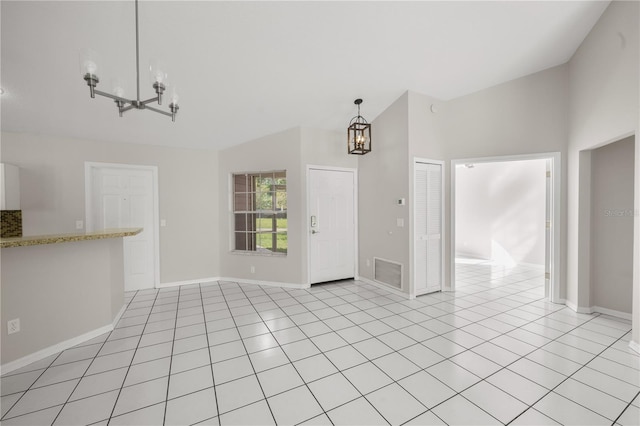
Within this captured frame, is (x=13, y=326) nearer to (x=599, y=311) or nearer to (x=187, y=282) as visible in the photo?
(x=187, y=282)

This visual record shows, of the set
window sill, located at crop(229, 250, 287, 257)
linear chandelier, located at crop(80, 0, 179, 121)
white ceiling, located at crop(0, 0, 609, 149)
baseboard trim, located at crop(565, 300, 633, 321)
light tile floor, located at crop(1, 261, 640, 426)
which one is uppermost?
white ceiling, located at crop(0, 0, 609, 149)

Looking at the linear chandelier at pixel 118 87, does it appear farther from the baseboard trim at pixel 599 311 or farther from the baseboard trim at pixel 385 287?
the baseboard trim at pixel 599 311

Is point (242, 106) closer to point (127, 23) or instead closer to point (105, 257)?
point (127, 23)

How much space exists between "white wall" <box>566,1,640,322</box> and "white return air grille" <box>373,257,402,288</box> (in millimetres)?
2201

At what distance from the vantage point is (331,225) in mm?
4734

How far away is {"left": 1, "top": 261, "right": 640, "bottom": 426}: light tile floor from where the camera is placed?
1.71 metres

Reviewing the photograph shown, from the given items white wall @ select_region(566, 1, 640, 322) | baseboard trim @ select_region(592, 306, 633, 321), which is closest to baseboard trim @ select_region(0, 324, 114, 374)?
white wall @ select_region(566, 1, 640, 322)

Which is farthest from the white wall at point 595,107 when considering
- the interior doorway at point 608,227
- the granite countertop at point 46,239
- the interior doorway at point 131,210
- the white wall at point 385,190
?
the interior doorway at point 131,210

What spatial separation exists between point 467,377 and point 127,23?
158 inches

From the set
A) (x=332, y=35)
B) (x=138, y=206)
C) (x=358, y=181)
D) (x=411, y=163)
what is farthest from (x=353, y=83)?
(x=138, y=206)

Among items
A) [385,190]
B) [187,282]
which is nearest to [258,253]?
[187,282]

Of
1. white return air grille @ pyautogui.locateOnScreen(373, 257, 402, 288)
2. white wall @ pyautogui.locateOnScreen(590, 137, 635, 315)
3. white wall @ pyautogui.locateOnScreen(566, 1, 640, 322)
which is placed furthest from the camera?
white return air grille @ pyautogui.locateOnScreen(373, 257, 402, 288)

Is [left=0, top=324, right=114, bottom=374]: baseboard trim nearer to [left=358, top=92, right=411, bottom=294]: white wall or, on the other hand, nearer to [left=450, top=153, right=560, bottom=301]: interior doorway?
[left=358, top=92, right=411, bottom=294]: white wall

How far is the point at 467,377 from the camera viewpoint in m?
2.05
